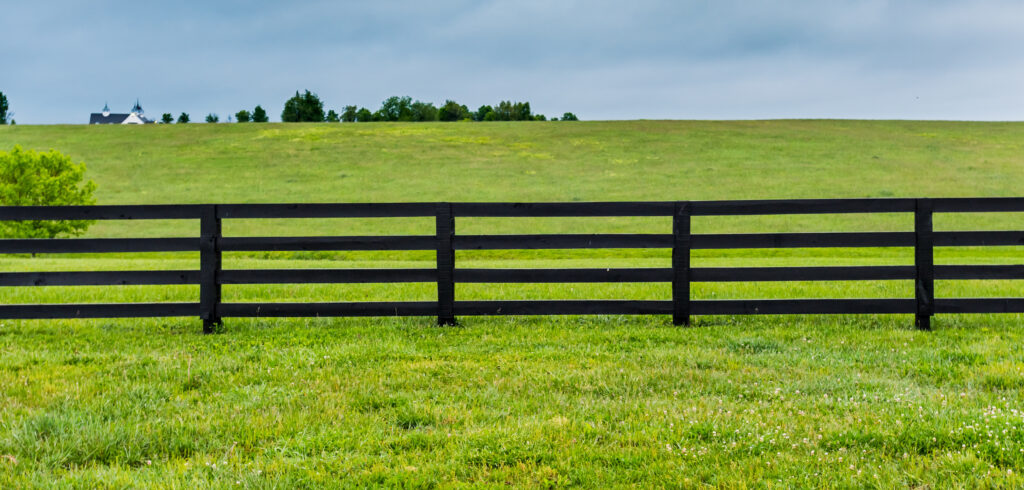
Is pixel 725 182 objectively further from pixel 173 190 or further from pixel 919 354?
pixel 919 354

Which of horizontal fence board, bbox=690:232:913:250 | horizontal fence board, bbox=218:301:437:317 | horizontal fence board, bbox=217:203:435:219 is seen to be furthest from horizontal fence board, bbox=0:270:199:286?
horizontal fence board, bbox=690:232:913:250

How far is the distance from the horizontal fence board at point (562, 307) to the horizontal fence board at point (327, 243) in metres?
0.89

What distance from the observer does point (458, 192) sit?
122 ft

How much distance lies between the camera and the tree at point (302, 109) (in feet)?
325

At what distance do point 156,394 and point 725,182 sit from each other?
37802 millimetres

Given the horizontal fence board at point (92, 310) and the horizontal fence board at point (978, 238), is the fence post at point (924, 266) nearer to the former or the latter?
the horizontal fence board at point (978, 238)

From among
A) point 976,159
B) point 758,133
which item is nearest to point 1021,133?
point 976,159

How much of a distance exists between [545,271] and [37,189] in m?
31.0

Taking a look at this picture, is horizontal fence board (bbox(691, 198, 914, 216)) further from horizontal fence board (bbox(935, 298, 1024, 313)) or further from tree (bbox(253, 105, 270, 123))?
tree (bbox(253, 105, 270, 123))

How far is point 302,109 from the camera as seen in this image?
9912 centimetres

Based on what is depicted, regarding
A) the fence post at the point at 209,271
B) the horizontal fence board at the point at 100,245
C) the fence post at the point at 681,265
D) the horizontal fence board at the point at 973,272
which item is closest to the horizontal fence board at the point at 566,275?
the fence post at the point at 681,265

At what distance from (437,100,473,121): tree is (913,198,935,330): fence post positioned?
105022mm

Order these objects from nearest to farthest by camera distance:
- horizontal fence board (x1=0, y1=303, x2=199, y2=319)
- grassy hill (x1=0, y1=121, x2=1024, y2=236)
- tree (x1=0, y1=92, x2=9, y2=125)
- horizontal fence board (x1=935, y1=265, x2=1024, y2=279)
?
horizontal fence board (x1=0, y1=303, x2=199, y2=319), horizontal fence board (x1=935, y1=265, x2=1024, y2=279), grassy hill (x1=0, y1=121, x2=1024, y2=236), tree (x1=0, y1=92, x2=9, y2=125)

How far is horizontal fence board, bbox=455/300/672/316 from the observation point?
7980 mm
